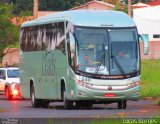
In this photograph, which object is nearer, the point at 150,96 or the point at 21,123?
the point at 21,123

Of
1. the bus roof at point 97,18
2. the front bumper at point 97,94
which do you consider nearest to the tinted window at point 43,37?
the bus roof at point 97,18

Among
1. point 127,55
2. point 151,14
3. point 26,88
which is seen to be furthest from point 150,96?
point 151,14

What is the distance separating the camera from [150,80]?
51.8 meters

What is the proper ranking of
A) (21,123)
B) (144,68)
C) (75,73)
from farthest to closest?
(144,68)
(75,73)
(21,123)

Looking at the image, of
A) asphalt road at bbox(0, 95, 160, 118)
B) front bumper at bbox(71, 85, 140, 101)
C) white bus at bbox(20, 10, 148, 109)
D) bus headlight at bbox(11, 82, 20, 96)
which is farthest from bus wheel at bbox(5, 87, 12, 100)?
front bumper at bbox(71, 85, 140, 101)

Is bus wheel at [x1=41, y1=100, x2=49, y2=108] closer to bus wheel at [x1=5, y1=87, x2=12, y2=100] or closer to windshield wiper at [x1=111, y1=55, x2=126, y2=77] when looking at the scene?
windshield wiper at [x1=111, y1=55, x2=126, y2=77]

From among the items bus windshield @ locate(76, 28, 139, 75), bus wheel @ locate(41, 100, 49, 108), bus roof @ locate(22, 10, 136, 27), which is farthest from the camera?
bus wheel @ locate(41, 100, 49, 108)

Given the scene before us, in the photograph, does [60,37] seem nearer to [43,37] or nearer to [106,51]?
[43,37]

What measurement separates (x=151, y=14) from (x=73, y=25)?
6327 cm

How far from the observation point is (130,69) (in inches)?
1182

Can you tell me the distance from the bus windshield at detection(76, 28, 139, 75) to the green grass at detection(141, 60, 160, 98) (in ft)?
36.7

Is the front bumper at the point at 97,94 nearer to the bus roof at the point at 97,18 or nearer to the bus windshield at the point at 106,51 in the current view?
the bus windshield at the point at 106,51

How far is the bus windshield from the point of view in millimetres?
29688

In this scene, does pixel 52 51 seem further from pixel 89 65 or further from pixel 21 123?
pixel 21 123
